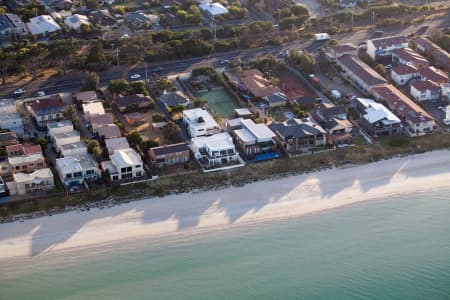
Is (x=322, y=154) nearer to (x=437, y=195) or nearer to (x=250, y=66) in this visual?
(x=437, y=195)

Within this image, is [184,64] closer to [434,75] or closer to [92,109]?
[92,109]

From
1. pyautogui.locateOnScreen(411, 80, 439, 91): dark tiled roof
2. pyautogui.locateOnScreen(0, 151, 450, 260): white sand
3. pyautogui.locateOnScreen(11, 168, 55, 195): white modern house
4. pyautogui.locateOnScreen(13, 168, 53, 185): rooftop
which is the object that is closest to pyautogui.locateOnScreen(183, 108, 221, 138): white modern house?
pyautogui.locateOnScreen(0, 151, 450, 260): white sand

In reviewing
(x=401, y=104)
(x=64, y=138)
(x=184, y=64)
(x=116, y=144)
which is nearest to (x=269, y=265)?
(x=116, y=144)

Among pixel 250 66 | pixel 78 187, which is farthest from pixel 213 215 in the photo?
pixel 250 66

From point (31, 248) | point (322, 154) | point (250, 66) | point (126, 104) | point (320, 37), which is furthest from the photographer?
point (320, 37)

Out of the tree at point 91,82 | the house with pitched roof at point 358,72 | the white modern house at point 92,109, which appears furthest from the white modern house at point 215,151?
the house with pitched roof at point 358,72

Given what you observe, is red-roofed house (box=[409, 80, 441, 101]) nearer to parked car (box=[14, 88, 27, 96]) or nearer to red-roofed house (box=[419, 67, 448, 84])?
red-roofed house (box=[419, 67, 448, 84])
